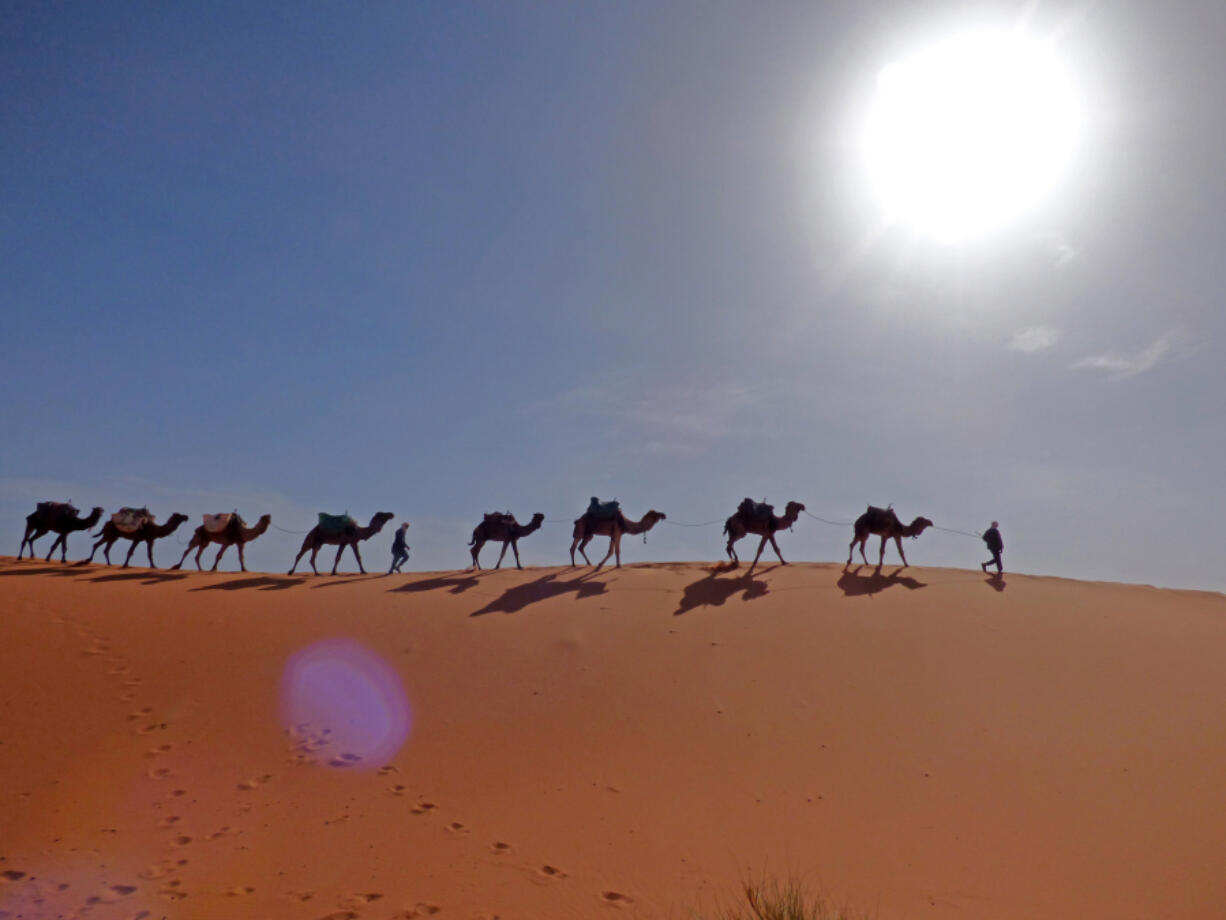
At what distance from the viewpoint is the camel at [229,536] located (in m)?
22.2

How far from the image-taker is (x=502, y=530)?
22.3m

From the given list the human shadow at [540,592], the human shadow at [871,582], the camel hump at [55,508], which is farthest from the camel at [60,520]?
the human shadow at [871,582]

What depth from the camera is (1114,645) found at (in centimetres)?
1338

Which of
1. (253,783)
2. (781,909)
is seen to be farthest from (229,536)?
(781,909)

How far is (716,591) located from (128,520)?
63.1 feet

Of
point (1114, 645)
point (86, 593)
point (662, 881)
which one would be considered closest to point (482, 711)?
point (662, 881)

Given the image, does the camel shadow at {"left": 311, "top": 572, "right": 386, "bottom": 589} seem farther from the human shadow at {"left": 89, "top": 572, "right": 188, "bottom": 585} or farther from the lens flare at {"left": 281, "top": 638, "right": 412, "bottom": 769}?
the lens flare at {"left": 281, "top": 638, "right": 412, "bottom": 769}

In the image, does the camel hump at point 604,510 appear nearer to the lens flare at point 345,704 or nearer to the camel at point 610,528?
the camel at point 610,528

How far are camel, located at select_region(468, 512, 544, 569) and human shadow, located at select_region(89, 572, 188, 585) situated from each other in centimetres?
828

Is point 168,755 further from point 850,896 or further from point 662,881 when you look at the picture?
point 850,896

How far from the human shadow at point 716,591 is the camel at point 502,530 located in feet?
22.5

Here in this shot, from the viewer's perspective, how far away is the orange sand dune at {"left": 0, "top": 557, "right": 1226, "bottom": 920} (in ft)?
20.5

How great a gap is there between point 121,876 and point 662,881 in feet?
15.7

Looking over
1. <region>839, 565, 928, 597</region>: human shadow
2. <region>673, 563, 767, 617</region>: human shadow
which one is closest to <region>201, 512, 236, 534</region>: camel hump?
<region>673, 563, 767, 617</region>: human shadow
